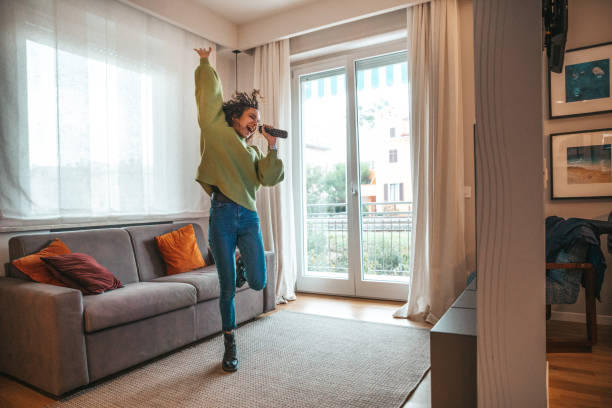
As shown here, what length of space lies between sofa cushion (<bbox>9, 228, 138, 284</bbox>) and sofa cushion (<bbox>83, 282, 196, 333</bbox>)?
0.38m

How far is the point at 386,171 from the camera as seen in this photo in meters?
3.77

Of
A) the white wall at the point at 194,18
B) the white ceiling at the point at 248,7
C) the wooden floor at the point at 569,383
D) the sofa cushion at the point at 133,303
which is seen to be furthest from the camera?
the white ceiling at the point at 248,7

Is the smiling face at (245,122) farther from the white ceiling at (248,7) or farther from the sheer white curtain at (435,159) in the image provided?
the white ceiling at (248,7)

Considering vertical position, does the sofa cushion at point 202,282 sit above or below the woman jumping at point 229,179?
below

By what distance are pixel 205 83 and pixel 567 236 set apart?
2.35 m

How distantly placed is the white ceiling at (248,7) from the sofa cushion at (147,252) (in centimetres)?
218

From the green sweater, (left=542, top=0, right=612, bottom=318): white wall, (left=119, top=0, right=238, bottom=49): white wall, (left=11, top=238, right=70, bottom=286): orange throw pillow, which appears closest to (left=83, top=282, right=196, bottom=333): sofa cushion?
(left=11, top=238, right=70, bottom=286): orange throw pillow

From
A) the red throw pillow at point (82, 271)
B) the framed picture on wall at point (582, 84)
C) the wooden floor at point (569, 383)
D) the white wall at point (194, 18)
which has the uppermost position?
the white wall at point (194, 18)

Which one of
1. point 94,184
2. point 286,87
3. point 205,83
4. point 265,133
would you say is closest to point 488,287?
point 265,133

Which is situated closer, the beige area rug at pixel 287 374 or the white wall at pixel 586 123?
the beige area rug at pixel 287 374

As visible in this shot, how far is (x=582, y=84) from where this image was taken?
9.45 feet

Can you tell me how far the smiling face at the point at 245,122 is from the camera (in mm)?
2246

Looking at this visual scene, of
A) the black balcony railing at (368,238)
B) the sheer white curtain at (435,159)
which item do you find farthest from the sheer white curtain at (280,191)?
the sheer white curtain at (435,159)

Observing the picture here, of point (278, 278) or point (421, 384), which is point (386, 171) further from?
point (421, 384)
